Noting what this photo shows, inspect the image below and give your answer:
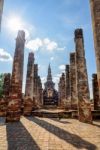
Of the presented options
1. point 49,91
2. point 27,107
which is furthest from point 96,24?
point 49,91

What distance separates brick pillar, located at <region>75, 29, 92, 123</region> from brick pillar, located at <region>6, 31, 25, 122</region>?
3.56 m

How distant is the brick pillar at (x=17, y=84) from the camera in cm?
999

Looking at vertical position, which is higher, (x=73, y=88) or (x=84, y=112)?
(x=73, y=88)

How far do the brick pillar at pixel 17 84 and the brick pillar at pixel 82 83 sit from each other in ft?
11.7

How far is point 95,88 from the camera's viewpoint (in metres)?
15.3

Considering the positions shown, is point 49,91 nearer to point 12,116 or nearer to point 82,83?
point 82,83

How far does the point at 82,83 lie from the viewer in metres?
10.8

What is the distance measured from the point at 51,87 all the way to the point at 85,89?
4602cm

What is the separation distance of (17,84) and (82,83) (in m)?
3.93

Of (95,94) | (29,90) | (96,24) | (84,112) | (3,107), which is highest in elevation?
(96,24)

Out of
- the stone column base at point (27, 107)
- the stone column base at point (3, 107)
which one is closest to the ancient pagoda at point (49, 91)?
the stone column base at point (3, 107)

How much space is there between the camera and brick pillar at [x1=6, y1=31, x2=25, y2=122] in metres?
9.99

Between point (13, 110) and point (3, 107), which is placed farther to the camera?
point (3, 107)

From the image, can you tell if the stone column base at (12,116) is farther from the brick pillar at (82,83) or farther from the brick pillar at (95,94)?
the brick pillar at (95,94)
